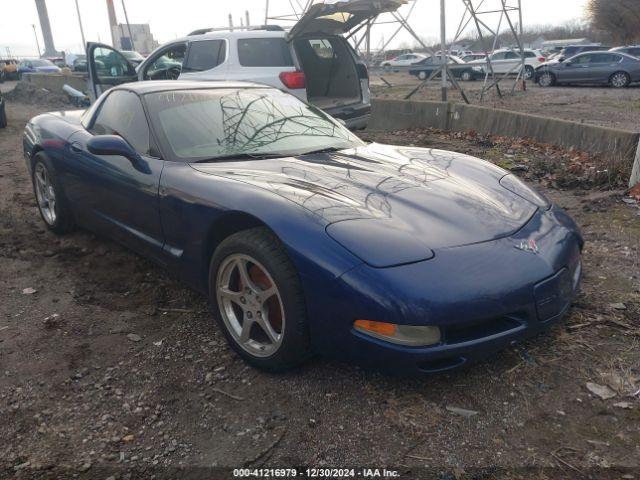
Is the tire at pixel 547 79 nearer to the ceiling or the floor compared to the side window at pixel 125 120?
nearer to the floor

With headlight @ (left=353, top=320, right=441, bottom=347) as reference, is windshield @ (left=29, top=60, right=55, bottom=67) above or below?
above

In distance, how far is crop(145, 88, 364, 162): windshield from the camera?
3203 millimetres

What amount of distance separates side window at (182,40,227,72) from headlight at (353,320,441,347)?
20.0 feet

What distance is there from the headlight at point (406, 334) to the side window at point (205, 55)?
6.10m

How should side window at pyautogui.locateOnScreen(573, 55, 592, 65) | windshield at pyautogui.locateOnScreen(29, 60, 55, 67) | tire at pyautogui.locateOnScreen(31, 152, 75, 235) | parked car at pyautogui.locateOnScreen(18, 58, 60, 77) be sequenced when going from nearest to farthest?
tire at pyautogui.locateOnScreen(31, 152, 75, 235) → side window at pyautogui.locateOnScreen(573, 55, 592, 65) → parked car at pyautogui.locateOnScreen(18, 58, 60, 77) → windshield at pyautogui.locateOnScreen(29, 60, 55, 67)

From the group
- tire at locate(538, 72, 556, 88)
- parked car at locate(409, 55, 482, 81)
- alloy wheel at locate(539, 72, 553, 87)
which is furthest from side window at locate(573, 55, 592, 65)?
parked car at locate(409, 55, 482, 81)

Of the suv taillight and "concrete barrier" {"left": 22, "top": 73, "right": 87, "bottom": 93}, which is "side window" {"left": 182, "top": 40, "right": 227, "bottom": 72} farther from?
"concrete barrier" {"left": 22, "top": 73, "right": 87, "bottom": 93}

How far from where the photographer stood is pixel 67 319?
3.21m

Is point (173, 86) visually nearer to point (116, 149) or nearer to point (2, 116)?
point (116, 149)

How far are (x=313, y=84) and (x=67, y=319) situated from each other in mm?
5600

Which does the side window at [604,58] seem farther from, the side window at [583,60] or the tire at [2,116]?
the tire at [2,116]

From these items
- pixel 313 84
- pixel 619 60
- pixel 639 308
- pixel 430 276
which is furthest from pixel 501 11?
pixel 430 276

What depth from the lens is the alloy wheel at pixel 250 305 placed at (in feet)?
8.17

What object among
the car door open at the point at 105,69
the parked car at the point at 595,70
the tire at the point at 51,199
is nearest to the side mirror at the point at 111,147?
the tire at the point at 51,199
